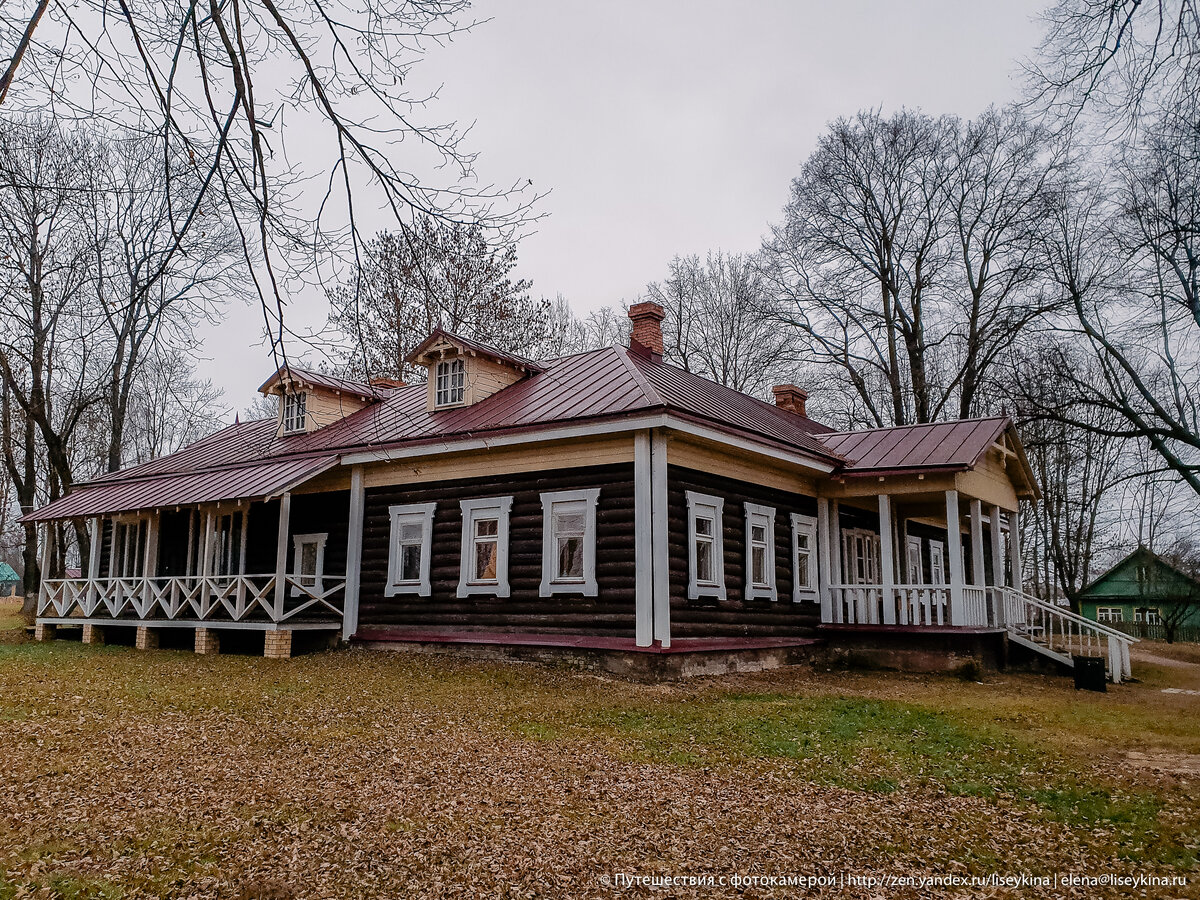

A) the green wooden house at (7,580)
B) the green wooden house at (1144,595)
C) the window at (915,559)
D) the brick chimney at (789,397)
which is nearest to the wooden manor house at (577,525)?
the window at (915,559)

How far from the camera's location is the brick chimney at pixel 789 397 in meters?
26.0

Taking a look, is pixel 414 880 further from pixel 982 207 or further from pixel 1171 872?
pixel 982 207

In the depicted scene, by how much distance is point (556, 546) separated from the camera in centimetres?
1545

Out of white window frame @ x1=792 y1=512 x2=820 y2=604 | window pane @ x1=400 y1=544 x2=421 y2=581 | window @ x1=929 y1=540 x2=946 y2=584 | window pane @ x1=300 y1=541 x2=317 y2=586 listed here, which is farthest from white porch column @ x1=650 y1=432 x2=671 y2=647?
window @ x1=929 y1=540 x2=946 y2=584

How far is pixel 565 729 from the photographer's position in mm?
10336

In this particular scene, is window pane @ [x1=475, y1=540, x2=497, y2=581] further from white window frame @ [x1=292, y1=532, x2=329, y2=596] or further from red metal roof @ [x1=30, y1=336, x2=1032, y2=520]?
white window frame @ [x1=292, y1=532, x2=329, y2=596]

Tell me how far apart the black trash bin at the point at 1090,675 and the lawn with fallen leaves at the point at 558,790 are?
8.15ft

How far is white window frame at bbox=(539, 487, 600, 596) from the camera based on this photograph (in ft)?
48.9

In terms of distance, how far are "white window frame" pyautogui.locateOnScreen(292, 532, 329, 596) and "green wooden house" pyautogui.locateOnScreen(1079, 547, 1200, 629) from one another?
31.1 m

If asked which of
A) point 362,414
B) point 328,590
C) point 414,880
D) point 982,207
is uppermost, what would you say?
point 982,207

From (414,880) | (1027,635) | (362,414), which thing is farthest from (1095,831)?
(362,414)

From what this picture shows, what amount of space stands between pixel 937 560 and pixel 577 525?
15052 millimetres

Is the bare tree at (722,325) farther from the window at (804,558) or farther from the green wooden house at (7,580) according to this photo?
the green wooden house at (7,580)

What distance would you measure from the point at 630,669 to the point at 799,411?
14.0m
